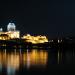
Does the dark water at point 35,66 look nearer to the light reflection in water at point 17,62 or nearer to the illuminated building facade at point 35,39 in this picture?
the light reflection in water at point 17,62

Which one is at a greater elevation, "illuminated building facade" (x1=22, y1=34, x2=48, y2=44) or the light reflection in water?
"illuminated building facade" (x1=22, y1=34, x2=48, y2=44)

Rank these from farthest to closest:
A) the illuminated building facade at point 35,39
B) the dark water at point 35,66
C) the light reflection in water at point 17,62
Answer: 1. the illuminated building facade at point 35,39
2. the light reflection in water at point 17,62
3. the dark water at point 35,66

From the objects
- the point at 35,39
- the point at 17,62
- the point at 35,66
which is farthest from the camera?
the point at 35,39

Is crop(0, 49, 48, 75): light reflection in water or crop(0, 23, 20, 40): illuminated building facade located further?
crop(0, 23, 20, 40): illuminated building facade

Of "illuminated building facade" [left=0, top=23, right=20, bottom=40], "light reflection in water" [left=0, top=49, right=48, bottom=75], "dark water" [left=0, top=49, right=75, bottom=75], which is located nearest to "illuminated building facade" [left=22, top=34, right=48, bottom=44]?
"illuminated building facade" [left=0, top=23, right=20, bottom=40]

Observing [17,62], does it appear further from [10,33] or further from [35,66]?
[10,33]

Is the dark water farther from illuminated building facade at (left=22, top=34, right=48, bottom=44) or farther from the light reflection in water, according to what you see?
illuminated building facade at (left=22, top=34, right=48, bottom=44)

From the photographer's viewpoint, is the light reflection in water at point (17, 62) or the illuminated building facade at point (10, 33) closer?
the light reflection in water at point (17, 62)

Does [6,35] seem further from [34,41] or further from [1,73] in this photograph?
[1,73]

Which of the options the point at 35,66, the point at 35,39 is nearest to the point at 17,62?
the point at 35,66

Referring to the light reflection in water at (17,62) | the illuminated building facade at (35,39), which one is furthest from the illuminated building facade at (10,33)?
the light reflection in water at (17,62)

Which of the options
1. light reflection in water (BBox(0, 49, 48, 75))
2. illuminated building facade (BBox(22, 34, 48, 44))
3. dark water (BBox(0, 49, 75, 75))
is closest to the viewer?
dark water (BBox(0, 49, 75, 75))

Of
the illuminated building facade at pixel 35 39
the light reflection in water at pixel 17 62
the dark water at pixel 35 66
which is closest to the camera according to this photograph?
the dark water at pixel 35 66

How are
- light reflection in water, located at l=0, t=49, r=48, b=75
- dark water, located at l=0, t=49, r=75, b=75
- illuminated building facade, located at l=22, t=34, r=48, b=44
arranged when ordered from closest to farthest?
dark water, located at l=0, t=49, r=75, b=75
light reflection in water, located at l=0, t=49, r=48, b=75
illuminated building facade, located at l=22, t=34, r=48, b=44
